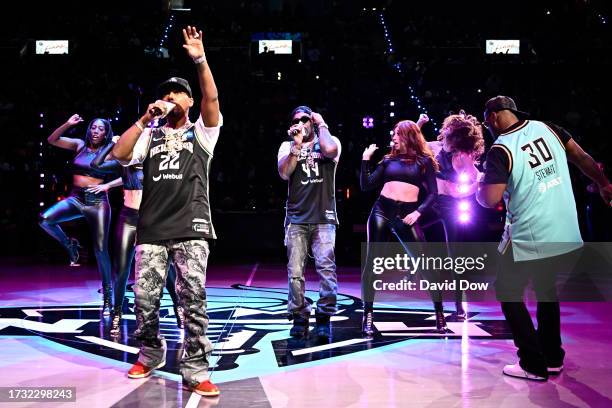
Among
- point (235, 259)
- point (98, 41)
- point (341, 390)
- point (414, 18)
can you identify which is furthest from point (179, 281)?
point (414, 18)

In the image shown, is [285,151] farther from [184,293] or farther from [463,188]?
[184,293]

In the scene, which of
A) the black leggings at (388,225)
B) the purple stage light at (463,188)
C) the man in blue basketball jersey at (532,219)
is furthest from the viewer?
the purple stage light at (463,188)

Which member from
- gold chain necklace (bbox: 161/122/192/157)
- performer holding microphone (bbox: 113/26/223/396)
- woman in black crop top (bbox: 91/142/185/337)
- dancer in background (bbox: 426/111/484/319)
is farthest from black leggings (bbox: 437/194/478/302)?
gold chain necklace (bbox: 161/122/192/157)

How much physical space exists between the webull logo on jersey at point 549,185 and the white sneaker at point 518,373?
43.4 inches

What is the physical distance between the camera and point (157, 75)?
15055 millimetres

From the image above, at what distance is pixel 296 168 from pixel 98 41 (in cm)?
1143

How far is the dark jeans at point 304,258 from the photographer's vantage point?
5.56m

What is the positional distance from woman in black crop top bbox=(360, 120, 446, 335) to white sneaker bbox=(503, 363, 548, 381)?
4.57 feet

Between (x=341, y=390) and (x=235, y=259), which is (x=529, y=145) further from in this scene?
(x=235, y=259)

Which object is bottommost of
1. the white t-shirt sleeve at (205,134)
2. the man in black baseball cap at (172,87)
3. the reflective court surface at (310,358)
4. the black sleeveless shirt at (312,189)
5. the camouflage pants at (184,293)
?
the reflective court surface at (310,358)

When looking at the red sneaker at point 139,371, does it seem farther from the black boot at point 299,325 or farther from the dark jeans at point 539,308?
the dark jeans at point 539,308

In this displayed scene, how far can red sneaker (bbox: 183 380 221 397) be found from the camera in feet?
12.3

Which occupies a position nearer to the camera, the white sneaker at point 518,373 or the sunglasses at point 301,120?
the white sneaker at point 518,373

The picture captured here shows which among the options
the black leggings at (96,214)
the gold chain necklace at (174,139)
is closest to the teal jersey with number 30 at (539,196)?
the gold chain necklace at (174,139)
